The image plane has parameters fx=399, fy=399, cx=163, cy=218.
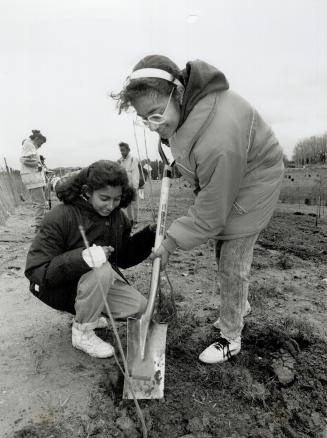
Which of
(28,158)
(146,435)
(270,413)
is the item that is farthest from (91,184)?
(28,158)

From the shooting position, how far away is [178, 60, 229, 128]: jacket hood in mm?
1970

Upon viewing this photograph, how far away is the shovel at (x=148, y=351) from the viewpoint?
2080 mm

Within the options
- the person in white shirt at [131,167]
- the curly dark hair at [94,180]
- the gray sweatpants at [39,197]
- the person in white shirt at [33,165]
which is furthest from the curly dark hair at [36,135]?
the curly dark hair at [94,180]

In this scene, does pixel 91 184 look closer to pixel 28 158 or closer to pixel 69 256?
pixel 69 256

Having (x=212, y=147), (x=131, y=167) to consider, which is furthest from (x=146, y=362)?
(x=131, y=167)

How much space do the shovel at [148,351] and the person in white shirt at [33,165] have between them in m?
4.58

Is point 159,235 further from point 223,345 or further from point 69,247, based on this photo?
point 223,345

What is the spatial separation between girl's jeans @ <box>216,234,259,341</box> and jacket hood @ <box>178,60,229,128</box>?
30.7 inches

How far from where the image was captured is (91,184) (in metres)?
2.42

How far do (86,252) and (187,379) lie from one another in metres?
0.94

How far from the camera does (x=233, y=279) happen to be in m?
2.36

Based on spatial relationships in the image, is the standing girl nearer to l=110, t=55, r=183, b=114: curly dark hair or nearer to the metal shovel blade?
the metal shovel blade

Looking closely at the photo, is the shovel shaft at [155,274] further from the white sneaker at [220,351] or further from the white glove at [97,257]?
the white sneaker at [220,351]

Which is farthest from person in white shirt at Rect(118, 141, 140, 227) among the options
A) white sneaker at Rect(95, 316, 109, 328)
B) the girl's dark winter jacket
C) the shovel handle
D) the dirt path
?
the shovel handle
